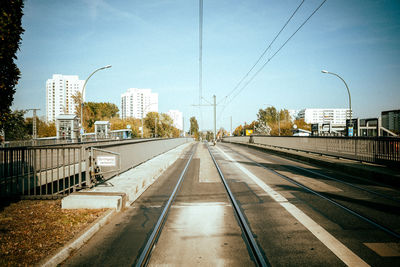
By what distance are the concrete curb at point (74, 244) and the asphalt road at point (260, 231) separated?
4.3 inches

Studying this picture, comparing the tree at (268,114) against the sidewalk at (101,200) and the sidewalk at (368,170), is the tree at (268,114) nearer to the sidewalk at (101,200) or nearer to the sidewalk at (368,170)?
the sidewalk at (368,170)

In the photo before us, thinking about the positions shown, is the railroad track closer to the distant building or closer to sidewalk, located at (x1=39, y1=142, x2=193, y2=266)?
sidewalk, located at (x1=39, y1=142, x2=193, y2=266)

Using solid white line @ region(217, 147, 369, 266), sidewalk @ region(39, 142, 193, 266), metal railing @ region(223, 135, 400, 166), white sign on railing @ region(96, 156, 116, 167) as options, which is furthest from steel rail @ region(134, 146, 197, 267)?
metal railing @ region(223, 135, 400, 166)

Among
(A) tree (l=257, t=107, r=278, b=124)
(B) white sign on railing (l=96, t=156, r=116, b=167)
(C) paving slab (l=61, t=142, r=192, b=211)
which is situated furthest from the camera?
(A) tree (l=257, t=107, r=278, b=124)

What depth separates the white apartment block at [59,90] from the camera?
168 m

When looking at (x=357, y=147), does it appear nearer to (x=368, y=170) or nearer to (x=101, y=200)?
(x=368, y=170)

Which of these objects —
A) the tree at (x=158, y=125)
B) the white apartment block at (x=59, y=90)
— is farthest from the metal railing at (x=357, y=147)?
the white apartment block at (x=59, y=90)

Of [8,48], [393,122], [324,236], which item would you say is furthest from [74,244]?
[393,122]

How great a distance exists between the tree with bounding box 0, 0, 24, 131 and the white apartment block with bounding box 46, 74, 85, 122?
179665mm

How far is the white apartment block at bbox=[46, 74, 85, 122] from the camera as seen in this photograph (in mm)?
167500

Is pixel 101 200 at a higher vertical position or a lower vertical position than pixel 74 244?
higher

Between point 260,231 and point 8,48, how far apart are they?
21.1 ft

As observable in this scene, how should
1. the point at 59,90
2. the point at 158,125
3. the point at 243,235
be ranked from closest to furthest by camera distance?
the point at 243,235, the point at 158,125, the point at 59,90

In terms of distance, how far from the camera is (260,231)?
176 inches
